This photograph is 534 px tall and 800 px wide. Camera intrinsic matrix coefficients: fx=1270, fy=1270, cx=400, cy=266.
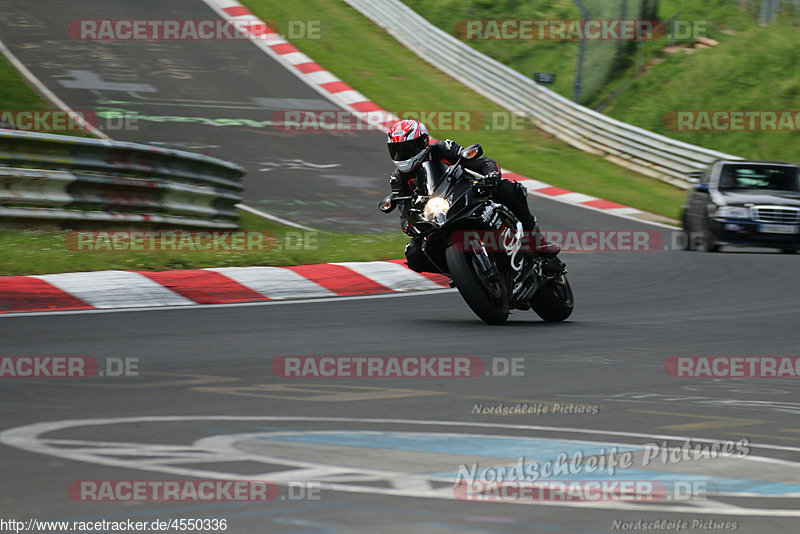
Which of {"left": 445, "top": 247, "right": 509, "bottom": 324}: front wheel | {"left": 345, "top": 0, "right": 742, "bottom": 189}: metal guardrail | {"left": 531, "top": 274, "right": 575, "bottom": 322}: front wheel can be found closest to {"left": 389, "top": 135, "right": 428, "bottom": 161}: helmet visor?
{"left": 445, "top": 247, "right": 509, "bottom": 324}: front wheel

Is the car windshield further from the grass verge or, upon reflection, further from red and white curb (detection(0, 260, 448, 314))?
red and white curb (detection(0, 260, 448, 314))

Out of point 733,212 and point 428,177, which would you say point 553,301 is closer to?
point 428,177

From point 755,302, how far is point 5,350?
697 cm

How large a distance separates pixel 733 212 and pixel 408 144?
9388 millimetres

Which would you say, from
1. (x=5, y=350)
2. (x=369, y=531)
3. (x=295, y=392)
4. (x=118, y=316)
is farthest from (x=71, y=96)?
(x=369, y=531)

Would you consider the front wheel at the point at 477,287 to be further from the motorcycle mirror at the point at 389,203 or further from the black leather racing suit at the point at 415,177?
the motorcycle mirror at the point at 389,203

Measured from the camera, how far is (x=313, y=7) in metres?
34.3

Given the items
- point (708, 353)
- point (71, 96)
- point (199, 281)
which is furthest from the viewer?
point (71, 96)

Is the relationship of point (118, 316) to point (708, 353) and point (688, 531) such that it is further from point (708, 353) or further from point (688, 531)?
point (688, 531)

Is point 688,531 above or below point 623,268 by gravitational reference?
above

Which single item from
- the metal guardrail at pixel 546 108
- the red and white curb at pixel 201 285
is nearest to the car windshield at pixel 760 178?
the metal guardrail at pixel 546 108

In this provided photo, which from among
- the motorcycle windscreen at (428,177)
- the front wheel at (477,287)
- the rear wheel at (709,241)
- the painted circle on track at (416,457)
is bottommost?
the rear wheel at (709,241)

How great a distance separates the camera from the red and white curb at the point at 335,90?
21.9m

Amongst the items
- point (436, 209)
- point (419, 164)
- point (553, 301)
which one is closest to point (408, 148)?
point (419, 164)
